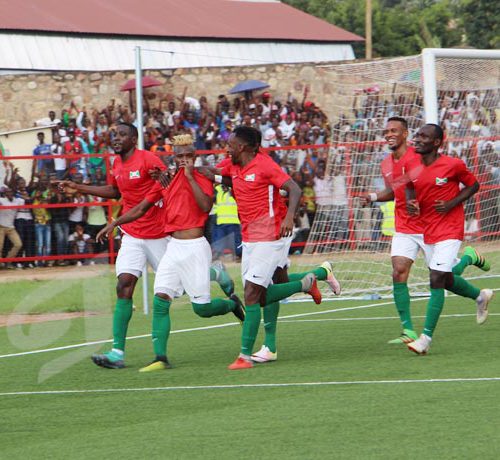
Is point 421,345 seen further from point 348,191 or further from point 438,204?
point 348,191

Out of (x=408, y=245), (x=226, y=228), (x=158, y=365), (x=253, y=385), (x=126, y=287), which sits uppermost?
(x=408, y=245)

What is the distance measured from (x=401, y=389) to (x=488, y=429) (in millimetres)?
1713

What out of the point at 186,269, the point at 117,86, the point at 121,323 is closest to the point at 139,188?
the point at 186,269

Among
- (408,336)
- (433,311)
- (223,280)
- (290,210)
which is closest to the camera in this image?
(290,210)

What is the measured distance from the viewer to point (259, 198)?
11.2 m

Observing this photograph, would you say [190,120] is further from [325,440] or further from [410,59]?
[325,440]

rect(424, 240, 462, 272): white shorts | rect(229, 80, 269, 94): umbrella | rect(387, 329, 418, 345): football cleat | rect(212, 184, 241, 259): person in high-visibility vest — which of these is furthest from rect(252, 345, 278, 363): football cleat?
rect(229, 80, 269, 94): umbrella

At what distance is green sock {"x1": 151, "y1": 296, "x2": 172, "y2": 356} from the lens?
1137 cm

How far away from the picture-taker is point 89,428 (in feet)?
28.2

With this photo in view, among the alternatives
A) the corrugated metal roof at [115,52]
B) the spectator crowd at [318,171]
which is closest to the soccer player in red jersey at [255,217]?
the spectator crowd at [318,171]

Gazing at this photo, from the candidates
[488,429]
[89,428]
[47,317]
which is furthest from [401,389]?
[47,317]

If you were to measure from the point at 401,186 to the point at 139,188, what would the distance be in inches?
101

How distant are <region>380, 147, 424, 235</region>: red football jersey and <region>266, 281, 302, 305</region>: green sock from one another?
1439 mm

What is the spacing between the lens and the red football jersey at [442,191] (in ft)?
38.3
